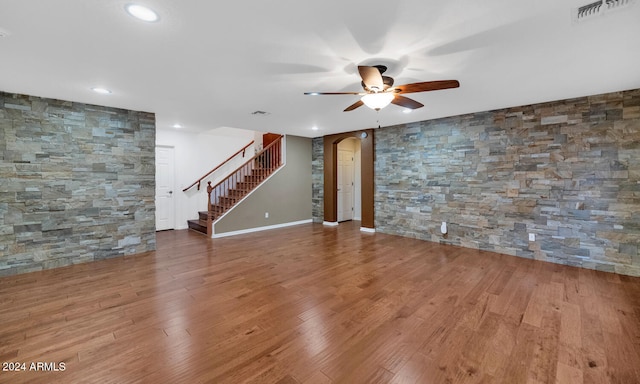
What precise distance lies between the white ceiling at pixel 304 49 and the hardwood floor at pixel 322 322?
243 centimetres

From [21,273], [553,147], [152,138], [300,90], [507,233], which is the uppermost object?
[300,90]

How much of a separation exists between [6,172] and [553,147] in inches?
305

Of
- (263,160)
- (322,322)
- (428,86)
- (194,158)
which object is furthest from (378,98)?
(194,158)

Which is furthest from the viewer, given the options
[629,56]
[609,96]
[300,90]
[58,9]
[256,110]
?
[256,110]

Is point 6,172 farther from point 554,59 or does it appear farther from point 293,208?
point 554,59

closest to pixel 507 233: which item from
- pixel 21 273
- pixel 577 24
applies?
pixel 577 24

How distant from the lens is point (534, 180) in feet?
14.1

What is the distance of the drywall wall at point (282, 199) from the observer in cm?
643

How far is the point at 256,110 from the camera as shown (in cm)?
450

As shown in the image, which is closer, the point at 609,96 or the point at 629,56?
the point at 629,56

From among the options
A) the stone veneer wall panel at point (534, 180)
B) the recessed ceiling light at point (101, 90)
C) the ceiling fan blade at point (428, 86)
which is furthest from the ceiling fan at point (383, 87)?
the recessed ceiling light at point (101, 90)

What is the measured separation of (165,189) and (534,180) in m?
7.70

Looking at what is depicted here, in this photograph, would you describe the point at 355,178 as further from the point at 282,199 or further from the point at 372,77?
the point at 372,77

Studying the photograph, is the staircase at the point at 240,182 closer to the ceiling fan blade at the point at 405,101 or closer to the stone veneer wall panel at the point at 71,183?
the stone veneer wall panel at the point at 71,183
